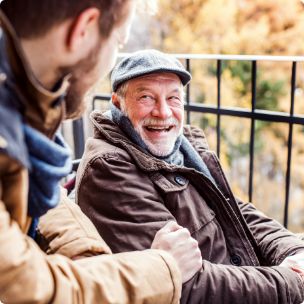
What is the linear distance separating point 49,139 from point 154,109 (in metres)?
1.09

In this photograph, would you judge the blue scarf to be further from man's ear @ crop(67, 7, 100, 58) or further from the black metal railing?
the black metal railing

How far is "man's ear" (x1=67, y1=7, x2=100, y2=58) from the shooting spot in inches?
40.6

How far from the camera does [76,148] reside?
3.59 m

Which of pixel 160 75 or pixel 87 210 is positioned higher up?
pixel 160 75

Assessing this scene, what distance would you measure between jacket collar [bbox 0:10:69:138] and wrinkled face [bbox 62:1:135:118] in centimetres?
8

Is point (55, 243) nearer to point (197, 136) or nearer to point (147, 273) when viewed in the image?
point (147, 273)

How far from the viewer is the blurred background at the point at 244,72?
1013cm

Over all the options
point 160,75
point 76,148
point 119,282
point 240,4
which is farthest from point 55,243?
point 240,4

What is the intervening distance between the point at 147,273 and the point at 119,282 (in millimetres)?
79

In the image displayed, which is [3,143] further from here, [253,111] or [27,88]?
[253,111]

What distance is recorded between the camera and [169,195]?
1950 mm

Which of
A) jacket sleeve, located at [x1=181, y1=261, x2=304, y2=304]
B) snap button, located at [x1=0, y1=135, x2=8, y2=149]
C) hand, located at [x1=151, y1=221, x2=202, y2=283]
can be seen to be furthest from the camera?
jacket sleeve, located at [x1=181, y1=261, x2=304, y2=304]

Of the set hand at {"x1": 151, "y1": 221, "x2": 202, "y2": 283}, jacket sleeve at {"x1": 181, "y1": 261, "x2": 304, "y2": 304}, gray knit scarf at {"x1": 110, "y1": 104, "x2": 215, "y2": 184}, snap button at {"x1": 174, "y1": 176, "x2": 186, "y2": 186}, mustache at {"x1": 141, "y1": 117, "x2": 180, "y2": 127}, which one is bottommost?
jacket sleeve at {"x1": 181, "y1": 261, "x2": 304, "y2": 304}

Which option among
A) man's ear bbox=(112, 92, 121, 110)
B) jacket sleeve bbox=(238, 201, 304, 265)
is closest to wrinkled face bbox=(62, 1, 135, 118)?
man's ear bbox=(112, 92, 121, 110)
